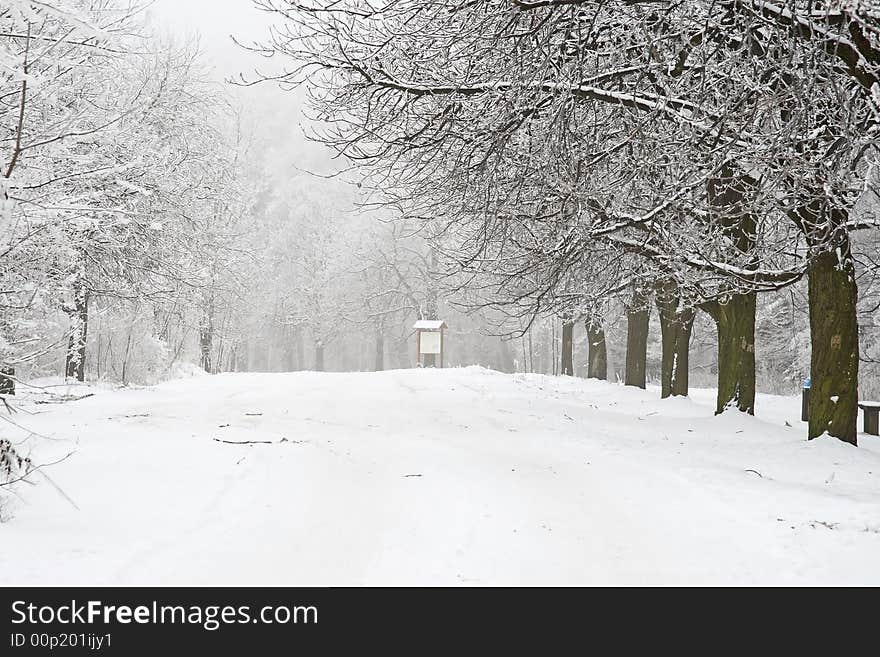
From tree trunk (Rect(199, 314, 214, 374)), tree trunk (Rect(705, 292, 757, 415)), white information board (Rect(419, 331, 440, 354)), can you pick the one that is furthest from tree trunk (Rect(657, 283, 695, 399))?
tree trunk (Rect(199, 314, 214, 374))

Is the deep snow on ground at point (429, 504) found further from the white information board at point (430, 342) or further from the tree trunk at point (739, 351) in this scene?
the white information board at point (430, 342)

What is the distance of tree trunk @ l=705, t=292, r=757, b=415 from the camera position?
12.0 meters

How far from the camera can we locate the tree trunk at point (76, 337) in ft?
49.2

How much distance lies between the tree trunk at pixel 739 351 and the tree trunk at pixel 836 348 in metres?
2.60

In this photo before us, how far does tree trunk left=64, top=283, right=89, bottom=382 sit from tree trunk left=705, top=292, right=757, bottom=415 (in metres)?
12.1

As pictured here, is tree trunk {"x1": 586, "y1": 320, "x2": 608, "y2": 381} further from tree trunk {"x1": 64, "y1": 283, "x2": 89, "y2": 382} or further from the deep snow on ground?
tree trunk {"x1": 64, "y1": 283, "x2": 89, "y2": 382}

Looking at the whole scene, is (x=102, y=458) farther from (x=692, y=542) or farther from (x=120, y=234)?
(x=120, y=234)

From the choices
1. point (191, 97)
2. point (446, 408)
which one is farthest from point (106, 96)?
point (446, 408)

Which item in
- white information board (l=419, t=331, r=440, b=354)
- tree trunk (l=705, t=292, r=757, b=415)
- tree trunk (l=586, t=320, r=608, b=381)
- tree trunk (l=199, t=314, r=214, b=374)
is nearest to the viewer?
tree trunk (l=705, t=292, r=757, b=415)

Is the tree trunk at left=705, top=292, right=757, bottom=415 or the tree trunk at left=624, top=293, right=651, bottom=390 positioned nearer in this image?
the tree trunk at left=705, top=292, right=757, bottom=415

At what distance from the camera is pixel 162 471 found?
6.51 meters

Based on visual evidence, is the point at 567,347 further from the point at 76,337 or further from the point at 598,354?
the point at 76,337

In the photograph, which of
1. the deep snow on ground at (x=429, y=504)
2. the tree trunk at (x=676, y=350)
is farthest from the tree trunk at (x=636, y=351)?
the deep snow on ground at (x=429, y=504)

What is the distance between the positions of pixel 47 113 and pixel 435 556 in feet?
31.2
